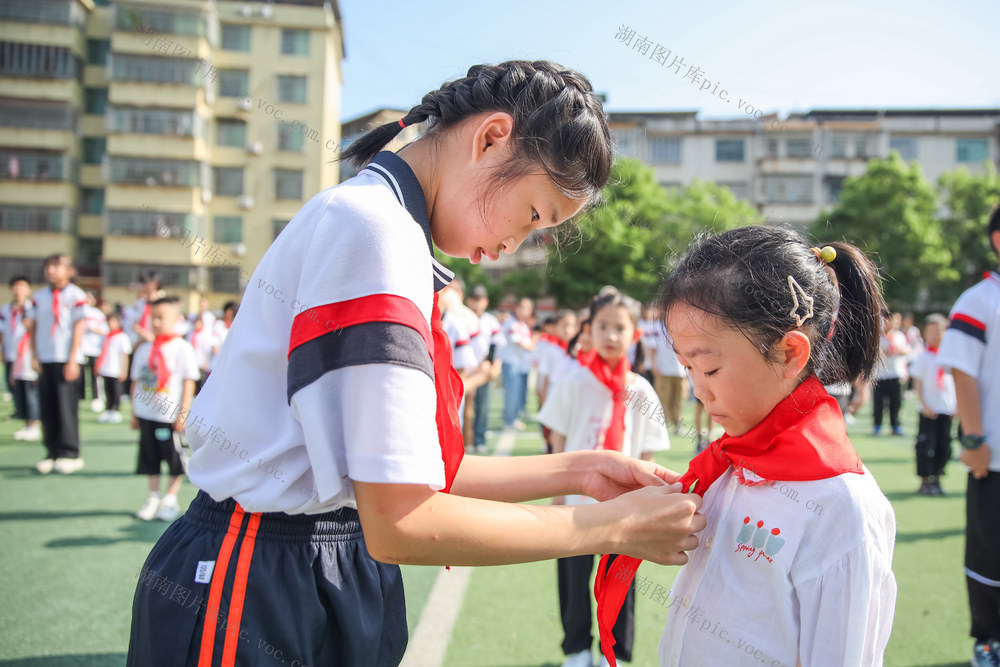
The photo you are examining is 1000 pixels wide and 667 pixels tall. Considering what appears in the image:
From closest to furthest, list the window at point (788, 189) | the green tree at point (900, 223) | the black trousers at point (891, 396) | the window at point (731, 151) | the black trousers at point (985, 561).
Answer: the black trousers at point (985, 561) < the black trousers at point (891, 396) < the green tree at point (900, 223) < the window at point (788, 189) < the window at point (731, 151)

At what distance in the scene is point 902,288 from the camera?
33.6m

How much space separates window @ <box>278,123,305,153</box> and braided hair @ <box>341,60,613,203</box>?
34986 millimetres

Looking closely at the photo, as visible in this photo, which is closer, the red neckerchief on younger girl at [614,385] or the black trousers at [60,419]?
the red neckerchief on younger girl at [614,385]

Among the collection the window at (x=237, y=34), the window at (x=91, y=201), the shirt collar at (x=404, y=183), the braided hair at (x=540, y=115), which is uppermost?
the window at (x=237, y=34)

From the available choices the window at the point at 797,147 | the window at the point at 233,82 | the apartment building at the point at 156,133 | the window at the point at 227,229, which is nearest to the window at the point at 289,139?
the apartment building at the point at 156,133

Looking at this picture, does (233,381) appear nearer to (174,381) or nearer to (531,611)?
(531,611)

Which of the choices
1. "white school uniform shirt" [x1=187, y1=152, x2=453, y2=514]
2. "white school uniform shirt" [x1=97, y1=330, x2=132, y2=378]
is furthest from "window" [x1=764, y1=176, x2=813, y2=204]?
"white school uniform shirt" [x1=187, y1=152, x2=453, y2=514]

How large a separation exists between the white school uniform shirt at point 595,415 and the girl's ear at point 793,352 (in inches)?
88.3

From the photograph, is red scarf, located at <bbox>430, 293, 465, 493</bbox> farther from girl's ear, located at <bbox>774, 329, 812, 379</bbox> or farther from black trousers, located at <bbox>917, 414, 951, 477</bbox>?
black trousers, located at <bbox>917, 414, 951, 477</bbox>

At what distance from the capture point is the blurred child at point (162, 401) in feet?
18.4

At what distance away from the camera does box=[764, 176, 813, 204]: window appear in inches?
1683

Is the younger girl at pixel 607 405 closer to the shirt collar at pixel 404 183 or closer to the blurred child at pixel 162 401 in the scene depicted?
the shirt collar at pixel 404 183

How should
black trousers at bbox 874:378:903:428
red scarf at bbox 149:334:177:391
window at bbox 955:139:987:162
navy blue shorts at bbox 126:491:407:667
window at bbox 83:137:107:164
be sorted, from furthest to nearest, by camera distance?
window at bbox 955:139:987:162, window at bbox 83:137:107:164, black trousers at bbox 874:378:903:428, red scarf at bbox 149:334:177:391, navy blue shorts at bbox 126:491:407:667

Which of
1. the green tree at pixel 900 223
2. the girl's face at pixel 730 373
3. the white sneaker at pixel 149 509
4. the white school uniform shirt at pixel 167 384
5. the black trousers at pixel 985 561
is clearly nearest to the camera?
the girl's face at pixel 730 373
